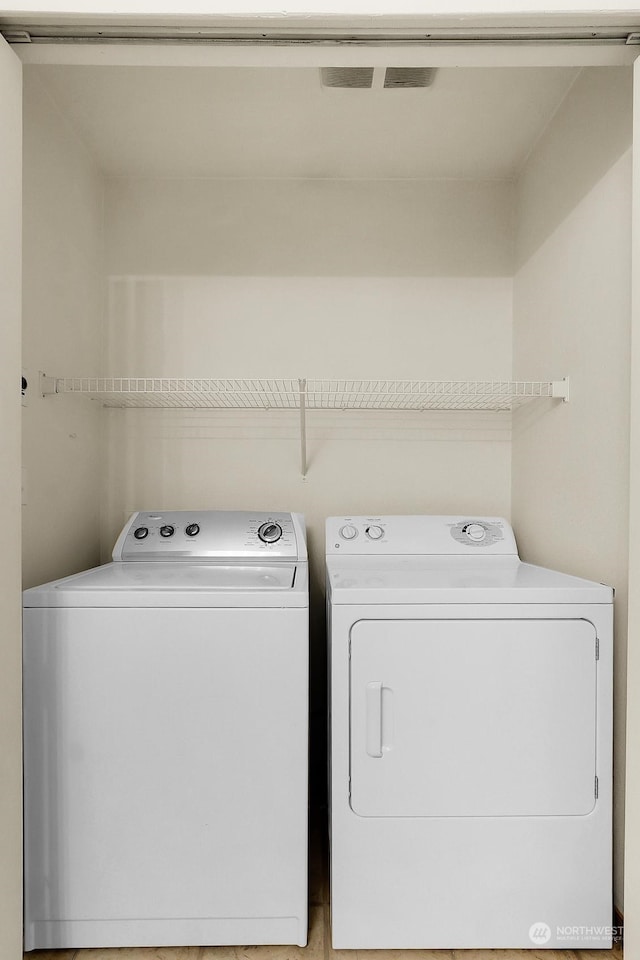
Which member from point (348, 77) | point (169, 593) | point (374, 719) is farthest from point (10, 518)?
point (348, 77)

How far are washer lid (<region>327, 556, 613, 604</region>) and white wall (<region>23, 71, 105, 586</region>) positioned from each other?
3.01 feet

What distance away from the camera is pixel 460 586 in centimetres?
147

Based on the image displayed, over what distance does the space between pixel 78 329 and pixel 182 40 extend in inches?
42.3

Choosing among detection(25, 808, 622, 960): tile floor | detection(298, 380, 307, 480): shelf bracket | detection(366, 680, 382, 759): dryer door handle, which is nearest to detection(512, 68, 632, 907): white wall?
detection(25, 808, 622, 960): tile floor

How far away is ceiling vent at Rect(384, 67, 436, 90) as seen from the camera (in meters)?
1.65

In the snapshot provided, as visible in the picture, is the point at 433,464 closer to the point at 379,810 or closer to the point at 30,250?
the point at 379,810

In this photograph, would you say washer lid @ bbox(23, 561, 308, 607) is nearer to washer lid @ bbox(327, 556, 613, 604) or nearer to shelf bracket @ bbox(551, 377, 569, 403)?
washer lid @ bbox(327, 556, 613, 604)

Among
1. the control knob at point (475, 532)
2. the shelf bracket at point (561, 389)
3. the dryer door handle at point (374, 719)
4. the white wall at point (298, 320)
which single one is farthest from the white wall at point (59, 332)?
the shelf bracket at point (561, 389)

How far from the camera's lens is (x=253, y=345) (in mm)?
2287

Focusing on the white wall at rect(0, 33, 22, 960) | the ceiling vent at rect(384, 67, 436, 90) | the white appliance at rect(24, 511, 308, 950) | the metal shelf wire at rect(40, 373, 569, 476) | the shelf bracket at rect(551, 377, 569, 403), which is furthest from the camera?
the metal shelf wire at rect(40, 373, 569, 476)

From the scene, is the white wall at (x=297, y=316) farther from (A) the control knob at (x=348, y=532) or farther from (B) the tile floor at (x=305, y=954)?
(B) the tile floor at (x=305, y=954)

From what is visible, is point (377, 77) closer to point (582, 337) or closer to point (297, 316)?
point (297, 316)

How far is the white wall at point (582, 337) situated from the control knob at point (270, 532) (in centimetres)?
91

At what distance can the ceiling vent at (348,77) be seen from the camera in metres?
1.65
